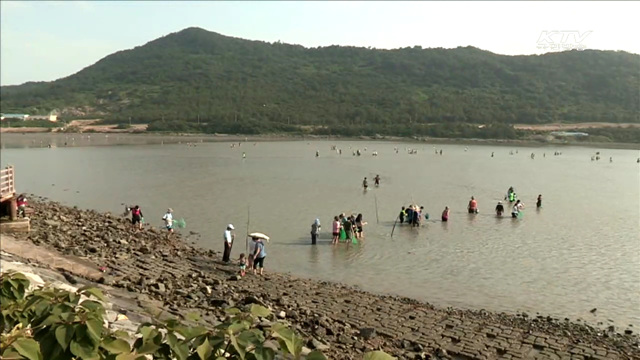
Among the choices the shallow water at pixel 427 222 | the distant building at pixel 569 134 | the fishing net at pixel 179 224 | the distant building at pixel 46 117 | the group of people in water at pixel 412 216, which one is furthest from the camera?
the distant building at pixel 46 117

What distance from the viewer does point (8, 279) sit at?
4.21 meters

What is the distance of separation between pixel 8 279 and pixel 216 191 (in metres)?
30.2

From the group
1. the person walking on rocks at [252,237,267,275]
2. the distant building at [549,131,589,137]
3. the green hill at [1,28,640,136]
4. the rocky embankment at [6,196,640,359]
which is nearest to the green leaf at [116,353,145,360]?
the rocky embankment at [6,196,640,359]

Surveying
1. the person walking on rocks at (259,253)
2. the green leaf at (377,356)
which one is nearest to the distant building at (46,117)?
the person walking on rocks at (259,253)

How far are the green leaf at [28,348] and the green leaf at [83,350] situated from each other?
17cm

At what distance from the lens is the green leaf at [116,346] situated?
3.10m

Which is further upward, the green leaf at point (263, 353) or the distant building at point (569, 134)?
the distant building at point (569, 134)

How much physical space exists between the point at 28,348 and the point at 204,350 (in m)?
0.91

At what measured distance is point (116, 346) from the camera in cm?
313

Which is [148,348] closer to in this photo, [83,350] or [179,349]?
[179,349]

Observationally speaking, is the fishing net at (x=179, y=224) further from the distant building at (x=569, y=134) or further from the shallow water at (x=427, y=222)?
the distant building at (x=569, y=134)

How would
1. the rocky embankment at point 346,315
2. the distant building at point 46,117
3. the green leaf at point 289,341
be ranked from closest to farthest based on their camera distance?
the green leaf at point 289,341 → the rocky embankment at point 346,315 → the distant building at point 46,117

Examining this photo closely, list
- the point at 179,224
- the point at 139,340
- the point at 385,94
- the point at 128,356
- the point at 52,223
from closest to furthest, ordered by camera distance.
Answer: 1. the point at 128,356
2. the point at 139,340
3. the point at 52,223
4. the point at 179,224
5. the point at 385,94

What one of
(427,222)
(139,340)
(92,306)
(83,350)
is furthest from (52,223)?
(83,350)
